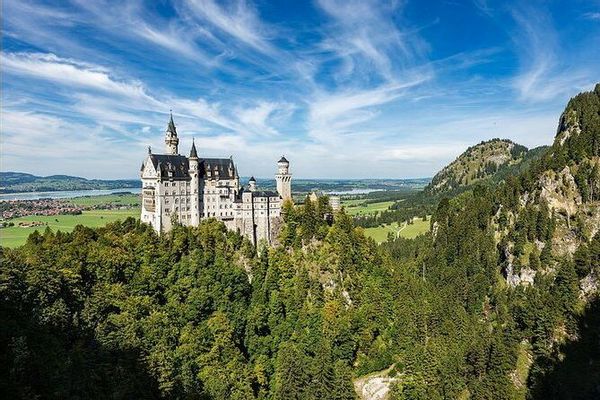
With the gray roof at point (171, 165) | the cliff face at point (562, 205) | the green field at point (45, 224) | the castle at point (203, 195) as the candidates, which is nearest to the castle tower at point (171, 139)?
the castle at point (203, 195)

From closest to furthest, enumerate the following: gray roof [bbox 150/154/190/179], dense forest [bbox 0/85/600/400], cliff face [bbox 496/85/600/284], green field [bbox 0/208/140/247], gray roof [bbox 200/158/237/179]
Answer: dense forest [bbox 0/85/600/400] < gray roof [bbox 150/154/190/179] < gray roof [bbox 200/158/237/179] < cliff face [bbox 496/85/600/284] < green field [bbox 0/208/140/247]


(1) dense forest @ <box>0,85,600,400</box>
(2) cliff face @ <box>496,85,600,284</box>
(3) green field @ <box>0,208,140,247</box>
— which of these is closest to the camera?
(1) dense forest @ <box>0,85,600,400</box>

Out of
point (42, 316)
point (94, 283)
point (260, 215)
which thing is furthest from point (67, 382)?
point (260, 215)

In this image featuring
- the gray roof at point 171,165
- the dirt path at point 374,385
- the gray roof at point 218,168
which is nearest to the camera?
the dirt path at point 374,385

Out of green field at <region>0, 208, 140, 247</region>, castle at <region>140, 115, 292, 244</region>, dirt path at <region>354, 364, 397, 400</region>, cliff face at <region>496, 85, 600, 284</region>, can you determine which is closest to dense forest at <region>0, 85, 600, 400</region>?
cliff face at <region>496, 85, 600, 284</region>

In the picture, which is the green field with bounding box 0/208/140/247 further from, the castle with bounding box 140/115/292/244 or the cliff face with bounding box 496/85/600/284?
the cliff face with bounding box 496/85/600/284

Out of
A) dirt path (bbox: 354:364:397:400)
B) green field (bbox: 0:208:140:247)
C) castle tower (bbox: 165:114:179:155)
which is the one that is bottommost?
dirt path (bbox: 354:364:397:400)

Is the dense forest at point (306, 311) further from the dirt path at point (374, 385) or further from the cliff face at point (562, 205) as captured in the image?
the dirt path at point (374, 385)
